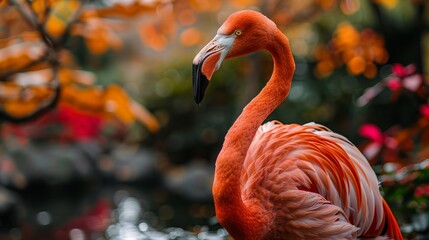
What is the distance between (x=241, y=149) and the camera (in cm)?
260

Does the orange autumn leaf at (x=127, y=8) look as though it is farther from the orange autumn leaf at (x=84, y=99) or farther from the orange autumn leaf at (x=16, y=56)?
the orange autumn leaf at (x=84, y=99)

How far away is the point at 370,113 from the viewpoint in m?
9.35

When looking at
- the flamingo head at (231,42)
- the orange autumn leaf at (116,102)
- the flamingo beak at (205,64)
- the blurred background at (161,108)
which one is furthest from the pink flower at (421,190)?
the orange autumn leaf at (116,102)

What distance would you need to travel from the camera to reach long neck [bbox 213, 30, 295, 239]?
255cm

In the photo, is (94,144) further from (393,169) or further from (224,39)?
(224,39)

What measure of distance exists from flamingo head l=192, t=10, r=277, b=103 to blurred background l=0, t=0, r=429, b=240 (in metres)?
→ 1.64

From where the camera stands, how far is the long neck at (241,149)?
255 centimetres

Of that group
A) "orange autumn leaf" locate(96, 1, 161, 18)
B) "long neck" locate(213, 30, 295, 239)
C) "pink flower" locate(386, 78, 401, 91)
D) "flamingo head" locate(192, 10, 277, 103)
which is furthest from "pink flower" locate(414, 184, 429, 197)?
"orange autumn leaf" locate(96, 1, 161, 18)

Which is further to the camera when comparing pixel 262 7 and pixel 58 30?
pixel 262 7

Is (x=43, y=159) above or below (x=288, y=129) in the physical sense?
below

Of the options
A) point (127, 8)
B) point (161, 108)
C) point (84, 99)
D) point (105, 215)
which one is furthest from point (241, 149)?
point (161, 108)

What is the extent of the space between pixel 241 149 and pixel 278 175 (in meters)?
0.19

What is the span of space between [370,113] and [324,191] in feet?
22.5

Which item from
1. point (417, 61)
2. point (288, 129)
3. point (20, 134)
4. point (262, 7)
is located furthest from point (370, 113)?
point (288, 129)
